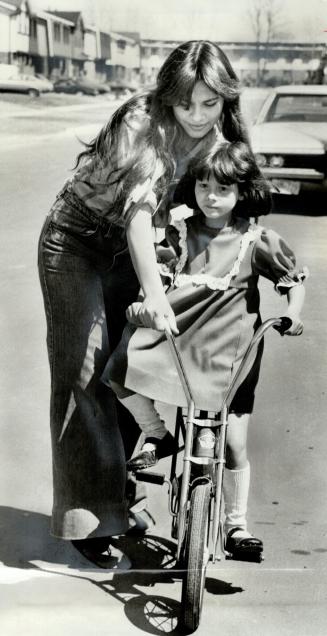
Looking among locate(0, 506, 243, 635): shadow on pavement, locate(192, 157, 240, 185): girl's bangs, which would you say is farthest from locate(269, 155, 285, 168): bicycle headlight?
locate(0, 506, 243, 635): shadow on pavement

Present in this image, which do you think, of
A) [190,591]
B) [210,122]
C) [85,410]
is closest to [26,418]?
[85,410]

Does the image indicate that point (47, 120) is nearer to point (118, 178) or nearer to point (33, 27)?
point (33, 27)

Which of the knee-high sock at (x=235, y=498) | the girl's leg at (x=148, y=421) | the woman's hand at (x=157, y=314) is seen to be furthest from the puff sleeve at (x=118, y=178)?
the knee-high sock at (x=235, y=498)

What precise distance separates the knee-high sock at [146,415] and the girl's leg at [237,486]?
0.20 m

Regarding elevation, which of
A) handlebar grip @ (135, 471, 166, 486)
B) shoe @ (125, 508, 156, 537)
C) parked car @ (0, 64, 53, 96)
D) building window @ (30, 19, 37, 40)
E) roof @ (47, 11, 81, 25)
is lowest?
shoe @ (125, 508, 156, 537)

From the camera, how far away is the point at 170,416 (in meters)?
3.58

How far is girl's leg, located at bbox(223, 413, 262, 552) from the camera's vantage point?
2.81m

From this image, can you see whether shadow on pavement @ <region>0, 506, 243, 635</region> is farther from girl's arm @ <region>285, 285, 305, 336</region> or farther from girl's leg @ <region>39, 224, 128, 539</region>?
girl's arm @ <region>285, 285, 305, 336</region>

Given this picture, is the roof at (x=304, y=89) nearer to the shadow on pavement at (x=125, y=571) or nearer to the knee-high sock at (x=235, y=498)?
the knee-high sock at (x=235, y=498)

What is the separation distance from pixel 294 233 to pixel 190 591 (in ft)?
3.86

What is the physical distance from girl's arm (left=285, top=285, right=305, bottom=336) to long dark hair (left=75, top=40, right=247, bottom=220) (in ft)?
1.44

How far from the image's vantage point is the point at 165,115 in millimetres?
2672

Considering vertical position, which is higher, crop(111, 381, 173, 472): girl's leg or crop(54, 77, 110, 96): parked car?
crop(54, 77, 110, 96): parked car

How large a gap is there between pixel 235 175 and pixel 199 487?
0.83 meters
